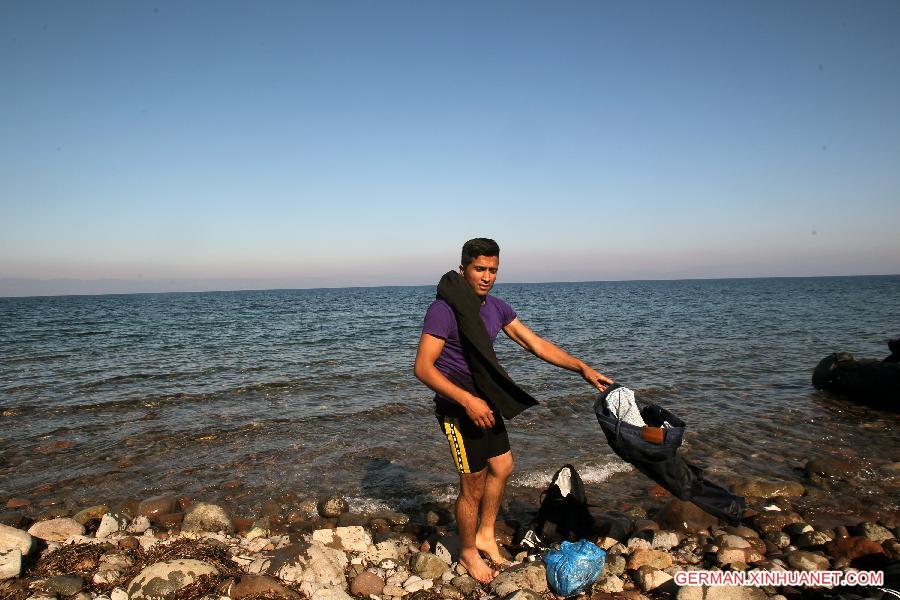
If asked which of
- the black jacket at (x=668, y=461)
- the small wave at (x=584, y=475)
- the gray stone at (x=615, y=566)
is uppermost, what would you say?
the black jacket at (x=668, y=461)

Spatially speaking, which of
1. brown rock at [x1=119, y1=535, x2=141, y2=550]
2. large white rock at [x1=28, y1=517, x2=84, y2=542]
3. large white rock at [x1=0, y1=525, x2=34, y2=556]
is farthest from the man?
large white rock at [x1=28, y1=517, x2=84, y2=542]

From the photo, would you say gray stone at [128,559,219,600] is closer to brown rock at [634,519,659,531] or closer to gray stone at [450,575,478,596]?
gray stone at [450,575,478,596]

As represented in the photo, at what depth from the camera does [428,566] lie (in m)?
4.16

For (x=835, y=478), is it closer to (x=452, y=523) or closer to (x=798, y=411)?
(x=798, y=411)

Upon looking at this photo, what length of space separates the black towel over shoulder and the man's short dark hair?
162 mm

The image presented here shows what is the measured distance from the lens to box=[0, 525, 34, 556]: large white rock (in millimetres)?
4160

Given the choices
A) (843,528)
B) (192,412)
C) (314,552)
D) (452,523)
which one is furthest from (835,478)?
(192,412)

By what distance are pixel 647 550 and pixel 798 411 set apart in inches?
284

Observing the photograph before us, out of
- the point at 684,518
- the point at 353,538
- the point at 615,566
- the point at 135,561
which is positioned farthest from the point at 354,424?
the point at 615,566

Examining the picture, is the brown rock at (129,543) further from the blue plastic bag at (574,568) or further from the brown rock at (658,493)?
the brown rock at (658,493)

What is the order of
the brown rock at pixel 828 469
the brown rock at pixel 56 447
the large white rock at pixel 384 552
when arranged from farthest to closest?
the brown rock at pixel 56 447 < the brown rock at pixel 828 469 < the large white rock at pixel 384 552

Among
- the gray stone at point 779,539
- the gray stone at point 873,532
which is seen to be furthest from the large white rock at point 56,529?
the gray stone at point 873,532

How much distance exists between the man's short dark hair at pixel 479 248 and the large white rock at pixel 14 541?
4.16 m

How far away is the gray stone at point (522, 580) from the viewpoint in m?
3.75
